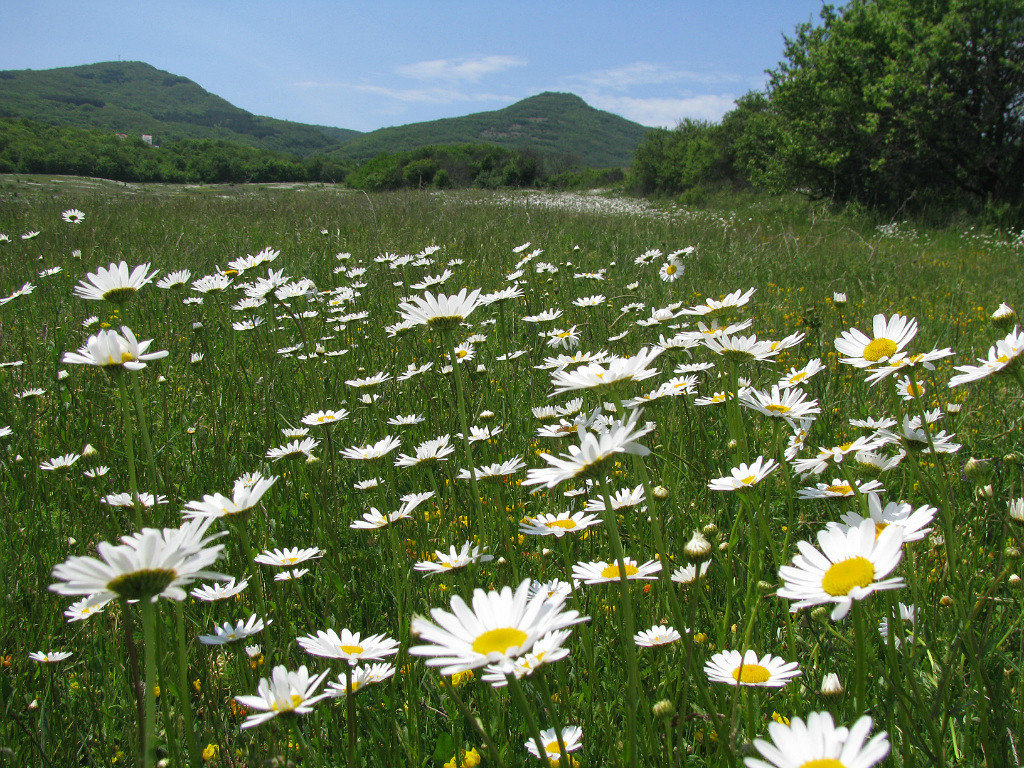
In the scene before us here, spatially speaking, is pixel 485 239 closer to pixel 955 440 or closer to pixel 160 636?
pixel 955 440

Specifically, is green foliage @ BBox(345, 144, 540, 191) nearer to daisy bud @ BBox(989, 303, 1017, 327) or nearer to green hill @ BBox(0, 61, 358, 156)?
A: daisy bud @ BBox(989, 303, 1017, 327)

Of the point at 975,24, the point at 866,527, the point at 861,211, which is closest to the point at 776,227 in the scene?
the point at 861,211

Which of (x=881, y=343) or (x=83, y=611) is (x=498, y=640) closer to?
(x=881, y=343)

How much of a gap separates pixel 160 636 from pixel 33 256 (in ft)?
16.7

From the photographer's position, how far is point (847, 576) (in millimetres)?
662

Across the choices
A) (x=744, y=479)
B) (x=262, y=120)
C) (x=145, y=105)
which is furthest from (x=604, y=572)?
(x=145, y=105)

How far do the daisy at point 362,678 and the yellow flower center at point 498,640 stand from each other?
0.33 meters

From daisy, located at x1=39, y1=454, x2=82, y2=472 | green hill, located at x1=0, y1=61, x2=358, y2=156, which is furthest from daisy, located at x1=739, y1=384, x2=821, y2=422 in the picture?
green hill, located at x1=0, y1=61, x2=358, y2=156

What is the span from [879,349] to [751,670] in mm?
644

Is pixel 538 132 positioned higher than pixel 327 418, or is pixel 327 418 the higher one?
pixel 538 132

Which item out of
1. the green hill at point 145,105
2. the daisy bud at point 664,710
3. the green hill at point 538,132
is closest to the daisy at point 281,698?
the daisy bud at point 664,710

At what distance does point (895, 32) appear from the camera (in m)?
13.1

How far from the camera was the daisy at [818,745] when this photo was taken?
0.49 metres

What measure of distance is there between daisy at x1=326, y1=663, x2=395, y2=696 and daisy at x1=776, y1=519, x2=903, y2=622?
61cm
